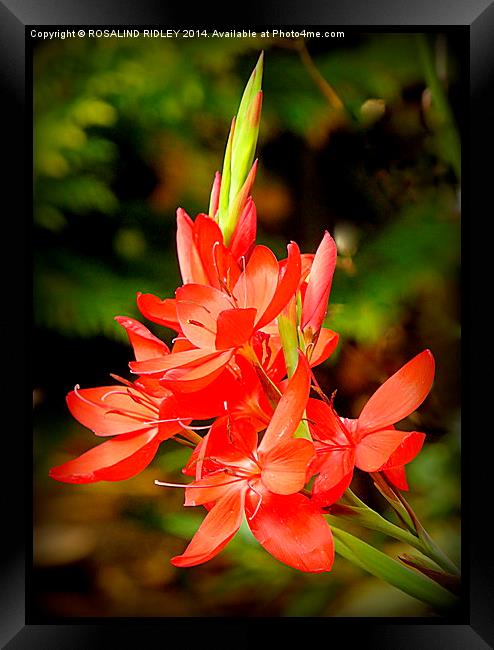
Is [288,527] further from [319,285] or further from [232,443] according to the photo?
[319,285]

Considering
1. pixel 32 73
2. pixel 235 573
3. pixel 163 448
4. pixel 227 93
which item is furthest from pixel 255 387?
pixel 32 73

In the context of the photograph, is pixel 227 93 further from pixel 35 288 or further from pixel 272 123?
pixel 35 288

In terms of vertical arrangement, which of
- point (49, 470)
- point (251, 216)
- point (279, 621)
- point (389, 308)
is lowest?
point (279, 621)

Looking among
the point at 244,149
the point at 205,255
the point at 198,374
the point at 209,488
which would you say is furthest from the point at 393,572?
the point at 244,149

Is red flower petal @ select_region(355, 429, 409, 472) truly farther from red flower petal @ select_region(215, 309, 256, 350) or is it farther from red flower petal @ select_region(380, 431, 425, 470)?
red flower petal @ select_region(215, 309, 256, 350)

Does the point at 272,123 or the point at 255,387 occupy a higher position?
the point at 272,123
